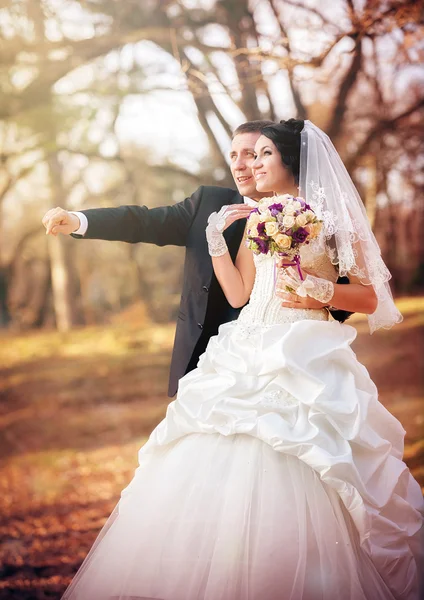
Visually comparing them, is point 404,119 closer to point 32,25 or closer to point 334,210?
point 32,25

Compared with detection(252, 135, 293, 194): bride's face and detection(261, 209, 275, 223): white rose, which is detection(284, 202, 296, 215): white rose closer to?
detection(261, 209, 275, 223): white rose

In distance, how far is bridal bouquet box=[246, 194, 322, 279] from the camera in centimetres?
214

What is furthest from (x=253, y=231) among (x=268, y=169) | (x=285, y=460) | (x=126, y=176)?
(x=126, y=176)

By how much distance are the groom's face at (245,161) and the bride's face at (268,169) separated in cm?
16

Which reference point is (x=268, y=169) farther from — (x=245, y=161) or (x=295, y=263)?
(x=295, y=263)

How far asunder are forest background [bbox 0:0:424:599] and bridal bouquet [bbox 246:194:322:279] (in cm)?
338

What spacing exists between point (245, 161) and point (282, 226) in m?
0.67

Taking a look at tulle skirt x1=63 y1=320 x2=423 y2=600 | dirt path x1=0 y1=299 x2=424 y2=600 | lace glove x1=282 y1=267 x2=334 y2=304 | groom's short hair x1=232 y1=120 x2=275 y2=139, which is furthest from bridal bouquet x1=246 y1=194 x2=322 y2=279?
dirt path x1=0 y1=299 x2=424 y2=600

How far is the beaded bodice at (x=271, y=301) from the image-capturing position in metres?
2.46

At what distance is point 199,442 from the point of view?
2301 mm

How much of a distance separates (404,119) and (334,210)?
177 inches

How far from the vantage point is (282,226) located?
2.14m

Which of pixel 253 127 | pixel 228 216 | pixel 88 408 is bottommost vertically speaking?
pixel 88 408

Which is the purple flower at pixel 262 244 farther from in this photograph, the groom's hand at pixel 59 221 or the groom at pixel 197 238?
the groom's hand at pixel 59 221
